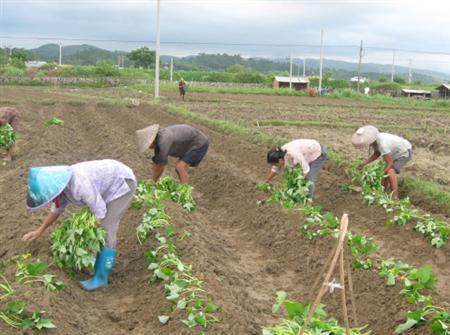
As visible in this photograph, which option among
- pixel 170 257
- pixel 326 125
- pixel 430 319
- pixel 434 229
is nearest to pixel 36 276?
pixel 170 257

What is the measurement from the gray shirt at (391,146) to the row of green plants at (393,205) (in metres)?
0.34

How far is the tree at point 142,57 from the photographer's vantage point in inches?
3629

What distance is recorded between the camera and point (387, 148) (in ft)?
29.3

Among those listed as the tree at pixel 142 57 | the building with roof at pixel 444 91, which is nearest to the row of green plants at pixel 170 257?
the building with roof at pixel 444 91

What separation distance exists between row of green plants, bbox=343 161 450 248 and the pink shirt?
1.15 meters

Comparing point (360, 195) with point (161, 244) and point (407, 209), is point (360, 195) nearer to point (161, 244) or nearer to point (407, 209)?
point (407, 209)

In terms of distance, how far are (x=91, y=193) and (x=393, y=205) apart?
5.03 meters

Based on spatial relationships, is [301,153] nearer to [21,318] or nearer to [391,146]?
[391,146]

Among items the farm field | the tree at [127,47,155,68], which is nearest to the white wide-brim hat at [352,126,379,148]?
the farm field

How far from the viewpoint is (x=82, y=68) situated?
56844 mm

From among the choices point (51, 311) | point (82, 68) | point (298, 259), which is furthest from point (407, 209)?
point (82, 68)

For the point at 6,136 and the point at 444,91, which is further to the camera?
the point at 444,91

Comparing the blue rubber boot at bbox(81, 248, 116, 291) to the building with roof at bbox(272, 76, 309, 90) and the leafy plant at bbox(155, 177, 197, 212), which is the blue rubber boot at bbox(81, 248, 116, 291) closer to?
the leafy plant at bbox(155, 177, 197, 212)

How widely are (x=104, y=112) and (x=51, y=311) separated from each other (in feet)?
60.5
